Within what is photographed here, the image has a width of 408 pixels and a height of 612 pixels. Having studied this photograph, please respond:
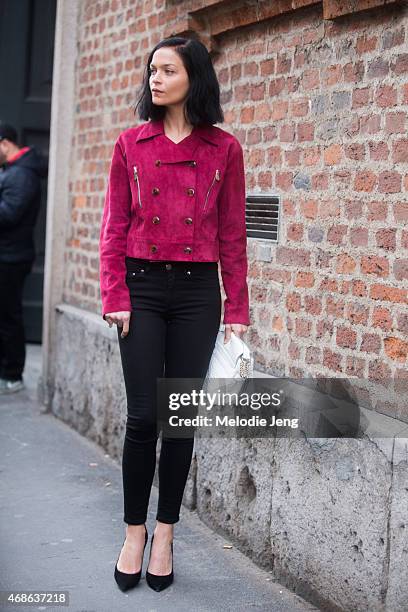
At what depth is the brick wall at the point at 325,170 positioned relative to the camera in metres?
3.84

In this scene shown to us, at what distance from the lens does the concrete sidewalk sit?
4020mm

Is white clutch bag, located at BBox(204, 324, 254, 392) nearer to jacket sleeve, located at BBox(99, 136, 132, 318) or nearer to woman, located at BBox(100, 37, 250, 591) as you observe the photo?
woman, located at BBox(100, 37, 250, 591)

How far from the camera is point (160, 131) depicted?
12.9ft

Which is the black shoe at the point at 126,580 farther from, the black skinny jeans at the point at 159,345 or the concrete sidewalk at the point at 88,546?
the black skinny jeans at the point at 159,345

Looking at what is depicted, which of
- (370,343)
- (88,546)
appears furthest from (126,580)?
(370,343)

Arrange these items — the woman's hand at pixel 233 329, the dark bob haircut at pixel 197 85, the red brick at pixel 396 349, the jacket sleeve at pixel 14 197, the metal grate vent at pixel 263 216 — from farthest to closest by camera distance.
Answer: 1. the jacket sleeve at pixel 14 197
2. the metal grate vent at pixel 263 216
3. the woman's hand at pixel 233 329
4. the dark bob haircut at pixel 197 85
5. the red brick at pixel 396 349

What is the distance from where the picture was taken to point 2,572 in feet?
13.7

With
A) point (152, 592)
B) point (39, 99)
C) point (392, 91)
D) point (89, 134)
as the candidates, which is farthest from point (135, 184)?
point (39, 99)

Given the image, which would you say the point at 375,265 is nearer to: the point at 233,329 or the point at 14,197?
the point at 233,329

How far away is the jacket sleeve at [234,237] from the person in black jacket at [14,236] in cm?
362

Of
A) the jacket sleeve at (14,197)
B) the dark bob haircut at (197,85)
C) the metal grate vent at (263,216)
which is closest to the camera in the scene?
the dark bob haircut at (197,85)

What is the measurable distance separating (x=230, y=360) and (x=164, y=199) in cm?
62

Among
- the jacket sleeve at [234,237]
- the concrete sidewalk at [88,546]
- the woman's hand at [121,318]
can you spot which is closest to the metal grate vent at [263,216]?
the jacket sleeve at [234,237]

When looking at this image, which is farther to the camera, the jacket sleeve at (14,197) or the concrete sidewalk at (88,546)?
the jacket sleeve at (14,197)
